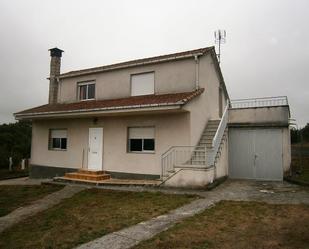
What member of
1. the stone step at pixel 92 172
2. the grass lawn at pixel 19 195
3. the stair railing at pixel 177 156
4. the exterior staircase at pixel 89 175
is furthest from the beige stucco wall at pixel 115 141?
the grass lawn at pixel 19 195

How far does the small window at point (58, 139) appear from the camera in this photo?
16.9 metres

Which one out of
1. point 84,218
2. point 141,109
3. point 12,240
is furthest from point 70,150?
point 12,240

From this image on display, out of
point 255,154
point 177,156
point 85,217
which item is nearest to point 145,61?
point 177,156

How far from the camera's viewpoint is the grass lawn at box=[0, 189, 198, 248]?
6094mm

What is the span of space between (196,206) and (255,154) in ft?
26.8

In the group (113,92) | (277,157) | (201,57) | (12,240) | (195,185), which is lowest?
(12,240)

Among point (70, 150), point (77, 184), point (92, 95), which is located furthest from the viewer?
point (92, 95)

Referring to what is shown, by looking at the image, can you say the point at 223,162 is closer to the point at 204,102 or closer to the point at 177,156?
the point at 177,156

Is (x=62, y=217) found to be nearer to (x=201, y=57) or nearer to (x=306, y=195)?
(x=306, y=195)

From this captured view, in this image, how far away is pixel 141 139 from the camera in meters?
14.0

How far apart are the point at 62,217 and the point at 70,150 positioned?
8651mm

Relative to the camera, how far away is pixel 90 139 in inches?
607

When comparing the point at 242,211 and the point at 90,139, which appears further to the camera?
the point at 90,139

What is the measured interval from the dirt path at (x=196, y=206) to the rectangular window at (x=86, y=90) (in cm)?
806
